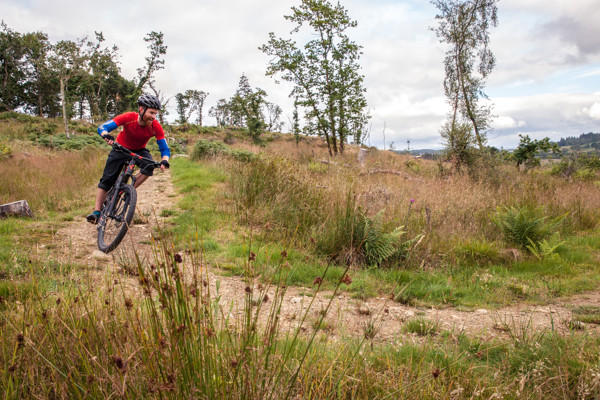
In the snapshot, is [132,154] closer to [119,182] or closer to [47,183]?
[119,182]

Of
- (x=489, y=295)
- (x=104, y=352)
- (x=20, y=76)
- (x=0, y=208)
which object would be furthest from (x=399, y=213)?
(x=20, y=76)

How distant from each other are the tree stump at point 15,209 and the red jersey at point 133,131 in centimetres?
265

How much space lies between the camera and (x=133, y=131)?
17.5 ft

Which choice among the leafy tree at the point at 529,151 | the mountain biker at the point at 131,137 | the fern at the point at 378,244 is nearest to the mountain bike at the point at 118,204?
the mountain biker at the point at 131,137

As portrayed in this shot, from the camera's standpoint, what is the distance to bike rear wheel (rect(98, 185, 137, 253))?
4836 mm

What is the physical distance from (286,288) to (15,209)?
267 inches

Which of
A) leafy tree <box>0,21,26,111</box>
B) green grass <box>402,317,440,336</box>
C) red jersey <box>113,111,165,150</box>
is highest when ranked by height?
leafy tree <box>0,21,26,111</box>

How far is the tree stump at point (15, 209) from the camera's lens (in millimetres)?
6152

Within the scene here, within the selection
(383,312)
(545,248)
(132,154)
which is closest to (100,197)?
(132,154)

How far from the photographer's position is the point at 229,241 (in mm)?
5703

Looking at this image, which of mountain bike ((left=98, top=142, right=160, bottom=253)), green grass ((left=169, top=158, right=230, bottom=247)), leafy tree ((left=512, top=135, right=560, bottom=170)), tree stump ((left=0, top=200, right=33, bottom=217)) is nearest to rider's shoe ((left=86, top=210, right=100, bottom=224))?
mountain bike ((left=98, top=142, right=160, bottom=253))

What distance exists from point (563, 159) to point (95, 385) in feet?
77.4

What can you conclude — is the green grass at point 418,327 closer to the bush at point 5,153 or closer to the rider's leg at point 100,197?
the rider's leg at point 100,197

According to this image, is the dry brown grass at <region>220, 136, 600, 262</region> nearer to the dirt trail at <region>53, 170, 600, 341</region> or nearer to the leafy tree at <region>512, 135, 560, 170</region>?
the dirt trail at <region>53, 170, 600, 341</region>
